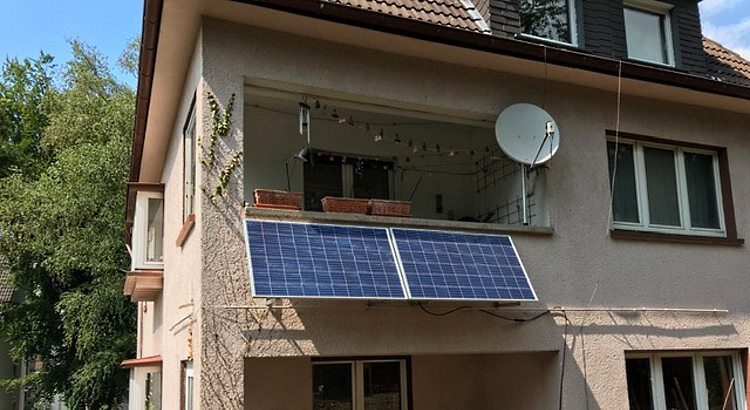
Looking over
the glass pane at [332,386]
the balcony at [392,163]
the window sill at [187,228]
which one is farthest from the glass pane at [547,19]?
the glass pane at [332,386]

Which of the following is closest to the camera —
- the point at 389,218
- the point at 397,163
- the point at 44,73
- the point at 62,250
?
the point at 389,218

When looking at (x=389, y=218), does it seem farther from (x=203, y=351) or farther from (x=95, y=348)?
(x=95, y=348)

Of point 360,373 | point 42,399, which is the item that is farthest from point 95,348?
point 360,373

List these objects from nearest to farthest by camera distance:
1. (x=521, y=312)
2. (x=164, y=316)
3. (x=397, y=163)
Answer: (x=521, y=312) → (x=397, y=163) → (x=164, y=316)

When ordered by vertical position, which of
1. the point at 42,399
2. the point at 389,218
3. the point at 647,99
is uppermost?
the point at 647,99

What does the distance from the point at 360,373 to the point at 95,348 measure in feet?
54.4

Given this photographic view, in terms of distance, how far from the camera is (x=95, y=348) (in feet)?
78.2

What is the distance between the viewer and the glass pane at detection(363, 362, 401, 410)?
34.7ft

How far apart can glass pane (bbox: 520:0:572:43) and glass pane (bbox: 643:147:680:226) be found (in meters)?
2.31

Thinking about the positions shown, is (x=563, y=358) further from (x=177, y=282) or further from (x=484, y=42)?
(x=177, y=282)

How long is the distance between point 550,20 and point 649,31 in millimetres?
2285

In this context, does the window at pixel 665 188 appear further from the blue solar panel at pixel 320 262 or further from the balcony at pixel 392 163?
the blue solar panel at pixel 320 262

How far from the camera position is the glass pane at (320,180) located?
35.9 ft

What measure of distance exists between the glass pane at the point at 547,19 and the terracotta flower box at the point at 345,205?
4256 millimetres
